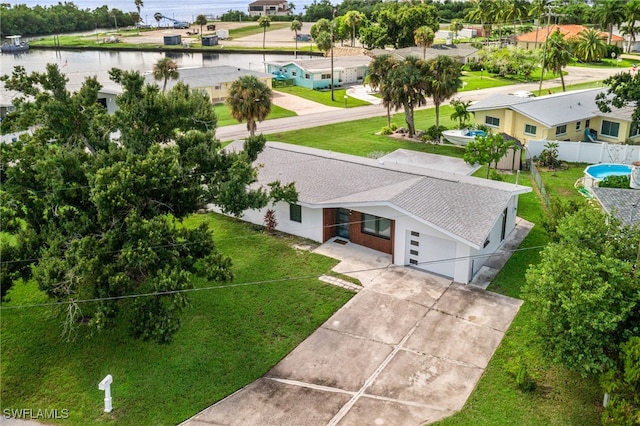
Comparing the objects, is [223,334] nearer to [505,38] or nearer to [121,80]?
[121,80]

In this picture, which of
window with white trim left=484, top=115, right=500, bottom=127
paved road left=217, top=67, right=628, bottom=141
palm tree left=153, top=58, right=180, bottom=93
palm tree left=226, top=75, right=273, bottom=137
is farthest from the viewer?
palm tree left=153, top=58, right=180, bottom=93

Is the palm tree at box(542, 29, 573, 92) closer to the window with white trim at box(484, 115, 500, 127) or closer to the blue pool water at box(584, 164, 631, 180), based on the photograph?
the window with white trim at box(484, 115, 500, 127)

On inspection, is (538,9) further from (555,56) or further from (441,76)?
(441,76)

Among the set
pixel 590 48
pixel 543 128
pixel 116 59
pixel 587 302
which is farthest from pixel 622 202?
pixel 116 59

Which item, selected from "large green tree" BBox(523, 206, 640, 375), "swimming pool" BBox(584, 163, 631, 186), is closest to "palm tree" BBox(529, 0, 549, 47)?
"swimming pool" BBox(584, 163, 631, 186)

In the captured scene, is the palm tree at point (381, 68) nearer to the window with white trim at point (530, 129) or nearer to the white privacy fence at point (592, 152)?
the window with white trim at point (530, 129)

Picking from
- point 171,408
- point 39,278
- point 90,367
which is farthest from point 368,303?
point 39,278

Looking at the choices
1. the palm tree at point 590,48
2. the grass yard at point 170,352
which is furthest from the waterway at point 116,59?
the grass yard at point 170,352
